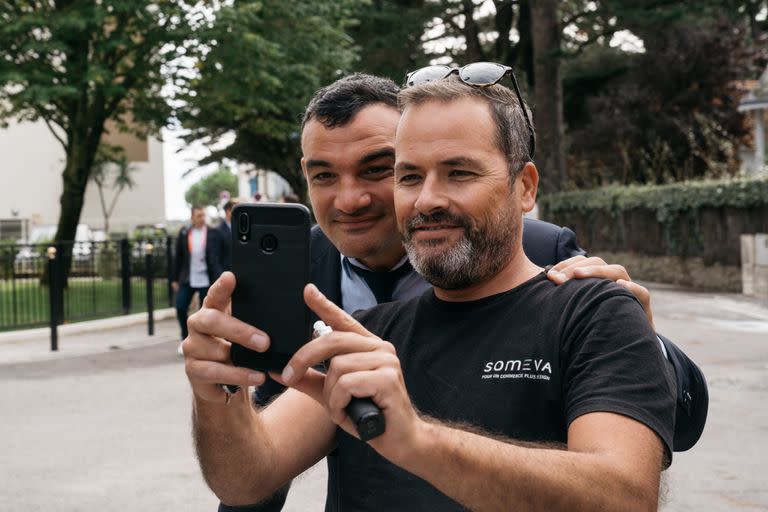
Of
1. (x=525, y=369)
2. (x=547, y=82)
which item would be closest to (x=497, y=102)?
(x=525, y=369)

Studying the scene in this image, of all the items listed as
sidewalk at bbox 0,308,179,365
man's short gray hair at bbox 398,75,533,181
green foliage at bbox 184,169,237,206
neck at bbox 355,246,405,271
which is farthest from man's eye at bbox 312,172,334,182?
green foliage at bbox 184,169,237,206

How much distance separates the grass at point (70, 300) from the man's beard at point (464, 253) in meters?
12.8

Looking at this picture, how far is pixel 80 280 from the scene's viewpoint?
14648mm

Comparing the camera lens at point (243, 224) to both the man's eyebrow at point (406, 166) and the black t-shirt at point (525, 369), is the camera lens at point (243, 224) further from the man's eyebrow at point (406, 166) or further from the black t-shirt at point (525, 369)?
the black t-shirt at point (525, 369)

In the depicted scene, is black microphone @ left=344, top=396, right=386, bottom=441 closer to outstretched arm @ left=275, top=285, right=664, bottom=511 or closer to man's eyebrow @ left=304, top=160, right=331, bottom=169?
outstretched arm @ left=275, top=285, right=664, bottom=511

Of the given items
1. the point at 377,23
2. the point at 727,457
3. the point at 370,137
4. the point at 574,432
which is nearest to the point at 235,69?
the point at 377,23

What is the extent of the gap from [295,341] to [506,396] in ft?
1.65

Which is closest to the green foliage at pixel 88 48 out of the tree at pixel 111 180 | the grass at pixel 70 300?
the grass at pixel 70 300

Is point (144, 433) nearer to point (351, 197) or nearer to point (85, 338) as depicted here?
point (351, 197)

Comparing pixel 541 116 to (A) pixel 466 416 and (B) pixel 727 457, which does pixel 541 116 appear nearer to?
(B) pixel 727 457

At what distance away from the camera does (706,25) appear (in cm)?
2866

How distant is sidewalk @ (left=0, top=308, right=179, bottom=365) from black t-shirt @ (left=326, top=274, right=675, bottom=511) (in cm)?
1062

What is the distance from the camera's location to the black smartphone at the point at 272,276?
1694 mm

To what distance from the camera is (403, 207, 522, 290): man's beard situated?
2.09 m
